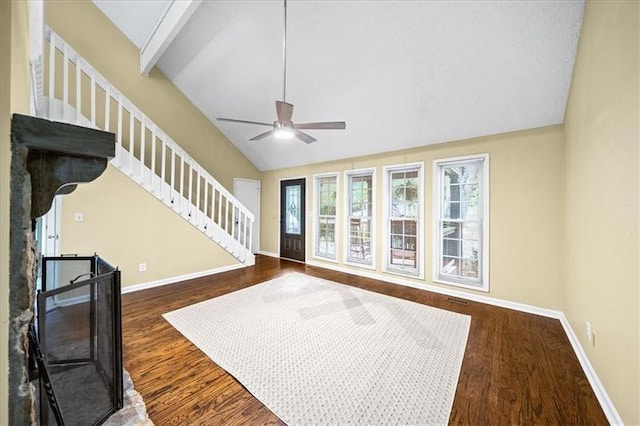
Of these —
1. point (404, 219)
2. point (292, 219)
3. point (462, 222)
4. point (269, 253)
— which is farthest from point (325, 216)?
point (462, 222)

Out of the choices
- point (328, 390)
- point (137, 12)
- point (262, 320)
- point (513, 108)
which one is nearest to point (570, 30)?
point (513, 108)

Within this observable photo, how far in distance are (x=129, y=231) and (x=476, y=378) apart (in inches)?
176

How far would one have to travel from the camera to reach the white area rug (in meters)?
1.61

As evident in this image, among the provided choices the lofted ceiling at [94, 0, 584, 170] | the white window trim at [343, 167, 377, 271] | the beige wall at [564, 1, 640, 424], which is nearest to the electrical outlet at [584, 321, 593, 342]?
the beige wall at [564, 1, 640, 424]

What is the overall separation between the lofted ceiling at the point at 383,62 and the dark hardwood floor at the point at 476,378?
2.51m

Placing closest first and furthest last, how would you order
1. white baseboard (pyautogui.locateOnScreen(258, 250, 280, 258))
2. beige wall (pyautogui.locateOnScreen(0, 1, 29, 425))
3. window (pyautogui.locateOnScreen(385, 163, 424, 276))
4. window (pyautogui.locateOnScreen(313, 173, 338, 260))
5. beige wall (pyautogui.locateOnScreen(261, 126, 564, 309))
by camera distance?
1. beige wall (pyautogui.locateOnScreen(0, 1, 29, 425))
2. beige wall (pyautogui.locateOnScreen(261, 126, 564, 309))
3. window (pyautogui.locateOnScreen(385, 163, 424, 276))
4. window (pyautogui.locateOnScreen(313, 173, 338, 260))
5. white baseboard (pyautogui.locateOnScreen(258, 250, 280, 258))

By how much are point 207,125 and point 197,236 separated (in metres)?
2.70

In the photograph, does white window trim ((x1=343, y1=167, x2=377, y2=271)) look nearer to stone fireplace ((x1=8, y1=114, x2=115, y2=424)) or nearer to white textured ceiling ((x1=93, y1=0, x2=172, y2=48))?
white textured ceiling ((x1=93, y1=0, x2=172, y2=48))

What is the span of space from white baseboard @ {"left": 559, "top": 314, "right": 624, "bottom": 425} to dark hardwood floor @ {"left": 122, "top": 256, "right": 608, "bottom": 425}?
0.11 feet

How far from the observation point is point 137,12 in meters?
3.96

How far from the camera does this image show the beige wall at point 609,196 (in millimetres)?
1356

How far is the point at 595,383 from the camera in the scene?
177cm

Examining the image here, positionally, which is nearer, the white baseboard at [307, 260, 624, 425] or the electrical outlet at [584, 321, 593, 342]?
the white baseboard at [307, 260, 624, 425]

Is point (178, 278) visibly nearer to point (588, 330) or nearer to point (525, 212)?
point (588, 330)
